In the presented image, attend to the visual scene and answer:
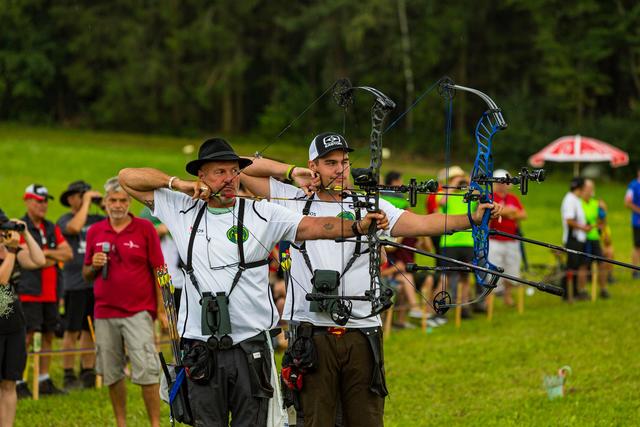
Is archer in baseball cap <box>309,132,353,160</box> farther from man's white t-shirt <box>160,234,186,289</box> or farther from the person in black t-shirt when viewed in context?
man's white t-shirt <box>160,234,186,289</box>

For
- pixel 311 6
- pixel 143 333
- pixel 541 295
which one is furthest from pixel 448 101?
pixel 311 6

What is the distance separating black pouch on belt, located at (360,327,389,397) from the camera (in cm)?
691

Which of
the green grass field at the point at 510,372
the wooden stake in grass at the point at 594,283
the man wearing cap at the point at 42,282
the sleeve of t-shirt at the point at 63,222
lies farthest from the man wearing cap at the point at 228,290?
the wooden stake in grass at the point at 594,283

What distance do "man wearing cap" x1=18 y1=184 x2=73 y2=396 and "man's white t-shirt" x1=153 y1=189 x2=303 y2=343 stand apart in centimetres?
455

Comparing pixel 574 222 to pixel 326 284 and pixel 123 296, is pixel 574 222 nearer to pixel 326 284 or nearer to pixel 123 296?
pixel 123 296

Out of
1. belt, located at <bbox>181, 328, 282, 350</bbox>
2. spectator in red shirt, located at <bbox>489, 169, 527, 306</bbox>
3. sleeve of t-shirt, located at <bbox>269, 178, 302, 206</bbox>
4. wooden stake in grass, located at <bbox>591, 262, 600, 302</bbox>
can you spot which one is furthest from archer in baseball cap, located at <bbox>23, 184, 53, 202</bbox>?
wooden stake in grass, located at <bbox>591, 262, 600, 302</bbox>

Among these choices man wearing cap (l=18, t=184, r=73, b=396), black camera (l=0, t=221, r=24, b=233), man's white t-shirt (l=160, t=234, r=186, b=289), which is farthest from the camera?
man's white t-shirt (l=160, t=234, r=186, b=289)

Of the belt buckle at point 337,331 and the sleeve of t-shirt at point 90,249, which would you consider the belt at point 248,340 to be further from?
the sleeve of t-shirt at point 90,249

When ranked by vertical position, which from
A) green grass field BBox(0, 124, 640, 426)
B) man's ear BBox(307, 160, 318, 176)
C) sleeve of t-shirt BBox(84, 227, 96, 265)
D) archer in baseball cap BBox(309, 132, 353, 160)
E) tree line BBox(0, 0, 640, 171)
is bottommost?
green grass field BBox(0, 124, 640, 426)

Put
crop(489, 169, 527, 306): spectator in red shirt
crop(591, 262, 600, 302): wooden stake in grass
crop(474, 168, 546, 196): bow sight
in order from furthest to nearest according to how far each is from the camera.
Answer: crop(591, 262, 600, 302): wooden stake in grass < crop(489, 169, 527, 306): spectator in red shirt < crop(474, 168, 546, 196): bow sight

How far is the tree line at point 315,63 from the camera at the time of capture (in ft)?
166

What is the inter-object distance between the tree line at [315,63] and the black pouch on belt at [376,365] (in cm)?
4131

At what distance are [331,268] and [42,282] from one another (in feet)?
18.1

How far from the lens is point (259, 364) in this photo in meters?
6.57
